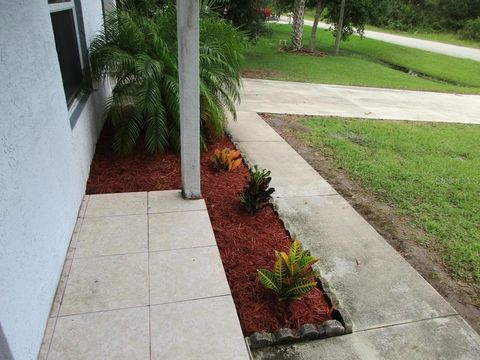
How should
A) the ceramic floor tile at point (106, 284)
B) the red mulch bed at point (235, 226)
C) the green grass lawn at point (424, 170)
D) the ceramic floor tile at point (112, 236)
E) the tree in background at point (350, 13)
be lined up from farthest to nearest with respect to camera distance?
the tree in background at point (350, 13), the green grass lawn at point (424, 170), the ceramic floor tile at point (112, 236), the red mulch bed at point (235, 226), the ceramic floor tile at point (106, 284)

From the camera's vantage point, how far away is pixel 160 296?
233 centimetres

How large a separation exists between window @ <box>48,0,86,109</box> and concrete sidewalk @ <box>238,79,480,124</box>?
3564 mm

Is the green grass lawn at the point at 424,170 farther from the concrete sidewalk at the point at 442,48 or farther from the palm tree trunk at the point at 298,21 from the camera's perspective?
the concrete sidewalk at the point at 442,48

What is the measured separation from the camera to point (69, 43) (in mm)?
3730

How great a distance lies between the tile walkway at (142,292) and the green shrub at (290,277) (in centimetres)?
29

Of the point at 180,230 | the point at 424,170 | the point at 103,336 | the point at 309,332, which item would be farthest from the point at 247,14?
the point at 103,336

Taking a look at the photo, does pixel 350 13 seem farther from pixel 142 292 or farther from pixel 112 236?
pixel 142 292

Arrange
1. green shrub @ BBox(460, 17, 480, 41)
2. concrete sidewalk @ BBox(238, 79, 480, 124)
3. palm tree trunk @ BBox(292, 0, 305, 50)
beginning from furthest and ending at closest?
green shrub @ BBox(460, 17, 480, 41) → palm tree trunk @ BBox(292, 0, 305, 50) → concrete sidewalk @ BBox(238, 79, 480, 124)

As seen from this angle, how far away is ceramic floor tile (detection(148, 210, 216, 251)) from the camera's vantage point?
9.31ft

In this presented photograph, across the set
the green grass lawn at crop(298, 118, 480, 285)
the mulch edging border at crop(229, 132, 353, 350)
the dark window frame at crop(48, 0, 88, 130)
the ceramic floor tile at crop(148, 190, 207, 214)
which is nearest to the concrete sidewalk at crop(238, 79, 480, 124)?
the green grass lawn at crop(298, 118, 480, 285)

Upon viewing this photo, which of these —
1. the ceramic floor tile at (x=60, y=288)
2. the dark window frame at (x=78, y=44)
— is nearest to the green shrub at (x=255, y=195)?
the ceramic floor tile at (x=60, y=288)

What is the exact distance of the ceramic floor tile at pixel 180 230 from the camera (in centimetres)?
284

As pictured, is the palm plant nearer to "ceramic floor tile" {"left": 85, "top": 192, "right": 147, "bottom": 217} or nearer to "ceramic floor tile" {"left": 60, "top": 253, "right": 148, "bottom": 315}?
"ceramic floor tile" {"left": 85, "top": 192, "right": 147, "bottom": 217}

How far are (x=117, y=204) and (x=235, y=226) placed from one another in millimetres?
1110
